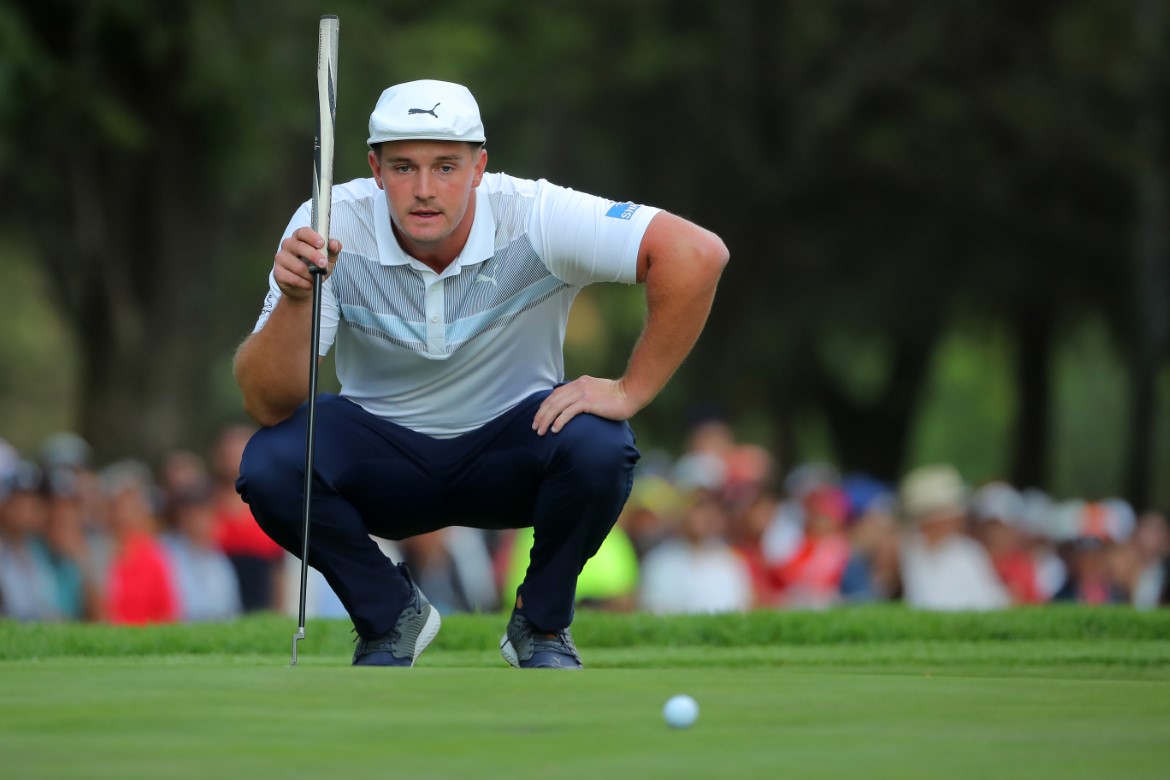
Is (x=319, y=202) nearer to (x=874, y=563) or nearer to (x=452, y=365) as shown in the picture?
(x=452, y=365)

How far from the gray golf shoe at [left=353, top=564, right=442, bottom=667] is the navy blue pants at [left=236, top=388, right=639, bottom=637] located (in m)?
0.04

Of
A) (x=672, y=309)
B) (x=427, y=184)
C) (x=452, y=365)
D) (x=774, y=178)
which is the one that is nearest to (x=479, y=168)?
(x=427, y=184)

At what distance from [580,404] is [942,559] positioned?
771cm

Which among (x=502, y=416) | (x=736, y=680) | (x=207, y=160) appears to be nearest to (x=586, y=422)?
(x=502, y=416)

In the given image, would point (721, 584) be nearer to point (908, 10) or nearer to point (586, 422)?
point (586, 422)

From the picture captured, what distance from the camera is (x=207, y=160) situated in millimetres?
18188

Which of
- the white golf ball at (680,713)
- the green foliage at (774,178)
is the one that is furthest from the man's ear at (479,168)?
the green foliage at (774,178)

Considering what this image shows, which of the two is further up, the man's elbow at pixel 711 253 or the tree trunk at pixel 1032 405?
the man's elbow at pixel 711 253

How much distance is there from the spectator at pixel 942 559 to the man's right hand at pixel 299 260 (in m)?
7.98

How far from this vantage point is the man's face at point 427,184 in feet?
20.4

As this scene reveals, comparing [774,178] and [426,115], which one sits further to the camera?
[774,178]

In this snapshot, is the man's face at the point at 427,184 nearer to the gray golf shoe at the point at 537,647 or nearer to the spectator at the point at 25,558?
the gray golf shoe at the point at 537,647

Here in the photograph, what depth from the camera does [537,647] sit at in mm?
6410

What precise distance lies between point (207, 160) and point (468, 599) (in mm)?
6755
